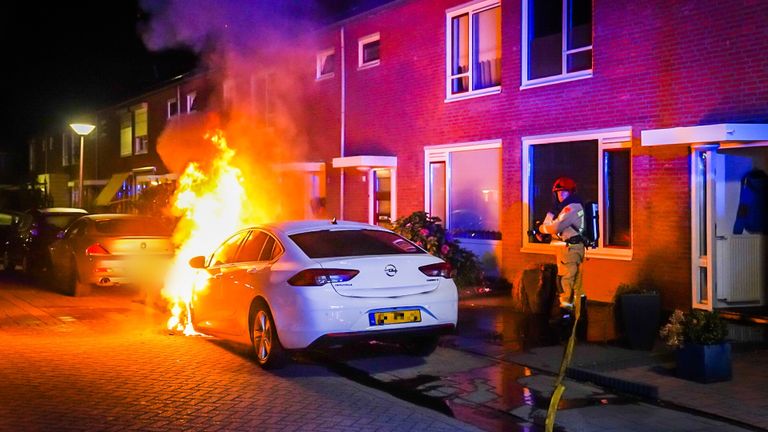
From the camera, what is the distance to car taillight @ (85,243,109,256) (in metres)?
12.9

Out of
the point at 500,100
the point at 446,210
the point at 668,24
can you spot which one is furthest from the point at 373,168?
the point at 668,24

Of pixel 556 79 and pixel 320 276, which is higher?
pixel 556 79

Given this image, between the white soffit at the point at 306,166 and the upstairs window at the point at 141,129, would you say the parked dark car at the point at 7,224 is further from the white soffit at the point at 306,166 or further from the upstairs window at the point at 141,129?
the upstairs window at the point at 141,129

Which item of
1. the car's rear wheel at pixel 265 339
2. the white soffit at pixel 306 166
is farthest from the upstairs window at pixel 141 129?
the car's rear wheel at pixel 265 339

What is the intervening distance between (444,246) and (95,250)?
5.72 m

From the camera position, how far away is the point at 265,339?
25.2ft

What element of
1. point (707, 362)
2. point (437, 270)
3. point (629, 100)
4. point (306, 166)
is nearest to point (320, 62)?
point (306, 166)

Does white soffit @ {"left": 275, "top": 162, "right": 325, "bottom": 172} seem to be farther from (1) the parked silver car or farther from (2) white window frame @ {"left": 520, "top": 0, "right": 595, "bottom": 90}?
(2) white window frame @ {"left": 520, "top": 0, "right": 595, "bottom": 90}

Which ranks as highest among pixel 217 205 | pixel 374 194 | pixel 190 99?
pixel 190 99

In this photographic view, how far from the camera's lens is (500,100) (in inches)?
519

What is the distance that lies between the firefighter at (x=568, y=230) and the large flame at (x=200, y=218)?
12.7ft

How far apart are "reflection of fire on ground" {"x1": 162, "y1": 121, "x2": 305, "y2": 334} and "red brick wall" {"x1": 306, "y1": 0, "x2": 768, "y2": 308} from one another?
351 cm

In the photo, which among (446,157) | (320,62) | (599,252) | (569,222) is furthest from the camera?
(320,62)

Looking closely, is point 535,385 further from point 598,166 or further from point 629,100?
point 629,100
